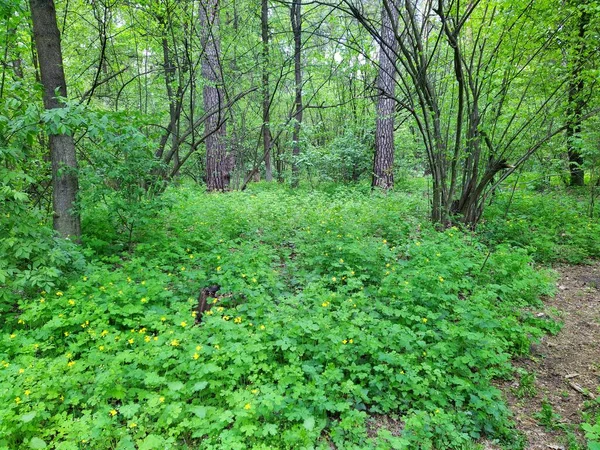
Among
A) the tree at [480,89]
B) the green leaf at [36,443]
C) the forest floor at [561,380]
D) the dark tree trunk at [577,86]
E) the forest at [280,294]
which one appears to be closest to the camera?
the green leaf at [36,443]

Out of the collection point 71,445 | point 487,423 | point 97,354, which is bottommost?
point 487,423

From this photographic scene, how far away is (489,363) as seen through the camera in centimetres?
308

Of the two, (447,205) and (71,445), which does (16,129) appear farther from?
(447,205)

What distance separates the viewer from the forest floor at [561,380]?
260 centimetres

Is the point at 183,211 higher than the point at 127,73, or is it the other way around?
the point at 127,73

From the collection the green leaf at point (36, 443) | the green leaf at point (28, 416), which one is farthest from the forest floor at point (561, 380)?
the green leaf at point (28, 416)

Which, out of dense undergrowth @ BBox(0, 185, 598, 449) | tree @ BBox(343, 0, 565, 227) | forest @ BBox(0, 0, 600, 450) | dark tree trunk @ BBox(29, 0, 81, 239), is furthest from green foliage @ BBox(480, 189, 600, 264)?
dark tree trunk @ BBox(29, 0, 81, 239)

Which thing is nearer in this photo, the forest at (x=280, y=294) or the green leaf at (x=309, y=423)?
the green leaf at (x=309, y=423)

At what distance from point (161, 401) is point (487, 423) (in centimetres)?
240

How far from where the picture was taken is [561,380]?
317cm

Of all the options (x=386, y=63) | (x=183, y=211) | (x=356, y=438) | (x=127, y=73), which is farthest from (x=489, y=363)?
(x=127, y=73)

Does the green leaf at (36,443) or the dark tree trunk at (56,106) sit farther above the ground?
the dark tree trunk at (56,106)

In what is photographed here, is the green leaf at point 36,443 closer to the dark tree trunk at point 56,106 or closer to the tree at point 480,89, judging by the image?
the dark tree trunk at point 56,106

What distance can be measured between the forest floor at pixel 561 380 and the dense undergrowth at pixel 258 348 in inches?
6.8
